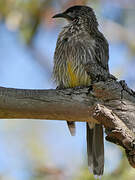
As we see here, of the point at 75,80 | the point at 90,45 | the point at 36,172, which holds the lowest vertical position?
the point at 36,172

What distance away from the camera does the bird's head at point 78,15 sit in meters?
5.23

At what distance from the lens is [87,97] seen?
3.45 meters

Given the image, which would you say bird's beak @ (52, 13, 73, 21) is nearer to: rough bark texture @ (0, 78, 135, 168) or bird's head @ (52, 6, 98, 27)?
bird's head @ (52, 6, 98, 27)

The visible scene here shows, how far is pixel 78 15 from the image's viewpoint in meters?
5.27

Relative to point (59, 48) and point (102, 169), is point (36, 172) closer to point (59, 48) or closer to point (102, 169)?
point (102, 169)

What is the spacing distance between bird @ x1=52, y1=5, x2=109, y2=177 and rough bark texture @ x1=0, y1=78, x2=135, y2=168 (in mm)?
1098

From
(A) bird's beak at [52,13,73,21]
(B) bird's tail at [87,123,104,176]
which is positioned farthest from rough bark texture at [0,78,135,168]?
(A) bird's beak at [52,13,73,21]

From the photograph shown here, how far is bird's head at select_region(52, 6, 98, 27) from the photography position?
17.2ft

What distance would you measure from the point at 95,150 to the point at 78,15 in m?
1.62

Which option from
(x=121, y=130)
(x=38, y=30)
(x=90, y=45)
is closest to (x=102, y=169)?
(x=90, y=45)

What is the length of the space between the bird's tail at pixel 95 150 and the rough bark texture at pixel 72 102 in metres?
1.27

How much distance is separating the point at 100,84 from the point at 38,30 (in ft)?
Answer: 9.59

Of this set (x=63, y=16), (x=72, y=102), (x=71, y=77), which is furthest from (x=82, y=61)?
(x=72, y=102)

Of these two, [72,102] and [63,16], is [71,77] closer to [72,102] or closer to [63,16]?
[63,16]
